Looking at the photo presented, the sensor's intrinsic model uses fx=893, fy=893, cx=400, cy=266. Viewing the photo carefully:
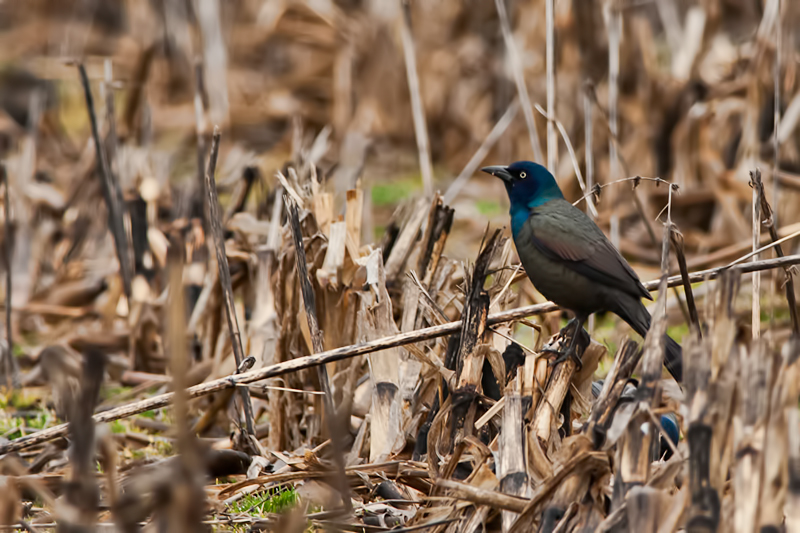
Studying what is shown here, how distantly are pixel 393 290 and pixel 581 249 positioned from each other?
119 cm

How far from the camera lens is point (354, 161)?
8.23 metres

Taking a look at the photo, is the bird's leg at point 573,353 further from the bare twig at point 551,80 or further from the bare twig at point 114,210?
the bare twig at point 114,210

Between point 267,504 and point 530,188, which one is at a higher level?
point 530,188

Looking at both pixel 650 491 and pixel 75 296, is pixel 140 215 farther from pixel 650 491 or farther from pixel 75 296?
pixel 650 491

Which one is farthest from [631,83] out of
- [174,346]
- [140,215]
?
[174,346]

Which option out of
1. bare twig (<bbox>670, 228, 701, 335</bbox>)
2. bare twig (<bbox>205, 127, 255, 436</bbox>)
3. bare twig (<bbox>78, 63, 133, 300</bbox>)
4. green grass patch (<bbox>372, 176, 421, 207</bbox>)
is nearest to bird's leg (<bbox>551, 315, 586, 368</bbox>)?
bare twig (<bbox>670, 228, 701, 335</bbox>)

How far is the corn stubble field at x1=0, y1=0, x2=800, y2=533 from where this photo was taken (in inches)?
93.0

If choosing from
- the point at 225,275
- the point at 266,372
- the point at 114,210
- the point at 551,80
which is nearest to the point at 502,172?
the point at 551,80

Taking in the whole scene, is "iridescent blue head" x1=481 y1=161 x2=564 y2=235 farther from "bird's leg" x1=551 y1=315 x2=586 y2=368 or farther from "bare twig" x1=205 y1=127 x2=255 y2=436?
"bare twig" x1=205 y1=127 x2=255 y2=436

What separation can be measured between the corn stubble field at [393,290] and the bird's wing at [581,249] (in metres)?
0.12

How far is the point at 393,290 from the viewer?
4402 mm

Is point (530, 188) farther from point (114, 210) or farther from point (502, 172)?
point (114, 210)

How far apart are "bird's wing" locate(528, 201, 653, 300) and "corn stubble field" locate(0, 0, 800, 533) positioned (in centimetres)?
12

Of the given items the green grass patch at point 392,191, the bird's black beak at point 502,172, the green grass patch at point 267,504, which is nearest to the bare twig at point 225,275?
the green grass patch at point 267,504
